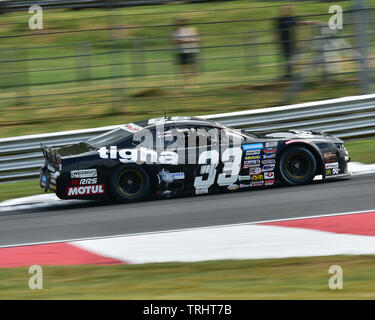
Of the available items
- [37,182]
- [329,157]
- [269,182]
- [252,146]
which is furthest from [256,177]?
[37,182]

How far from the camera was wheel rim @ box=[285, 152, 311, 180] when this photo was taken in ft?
34.3

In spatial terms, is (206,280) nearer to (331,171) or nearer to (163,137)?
(163,137)

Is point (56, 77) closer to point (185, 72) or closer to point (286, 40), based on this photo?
point (185, 72)

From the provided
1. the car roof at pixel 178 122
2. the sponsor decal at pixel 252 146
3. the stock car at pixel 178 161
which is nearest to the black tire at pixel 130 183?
the stock car at pixel 178 161

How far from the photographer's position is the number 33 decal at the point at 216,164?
33.4 ft

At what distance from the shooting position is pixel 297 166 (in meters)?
10.5

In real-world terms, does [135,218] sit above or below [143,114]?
below

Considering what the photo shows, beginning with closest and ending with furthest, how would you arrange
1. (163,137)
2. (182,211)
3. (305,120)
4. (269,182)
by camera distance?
(182,211)
(163,137)
(269,182)
(305,120)

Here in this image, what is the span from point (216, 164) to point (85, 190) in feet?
6.20

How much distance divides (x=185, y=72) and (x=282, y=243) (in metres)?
7.27

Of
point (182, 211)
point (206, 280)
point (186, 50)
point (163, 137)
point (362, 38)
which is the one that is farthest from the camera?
point (186, 50)

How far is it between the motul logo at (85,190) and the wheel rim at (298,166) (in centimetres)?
274

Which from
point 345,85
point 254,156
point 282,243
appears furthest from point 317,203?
point 345,85
